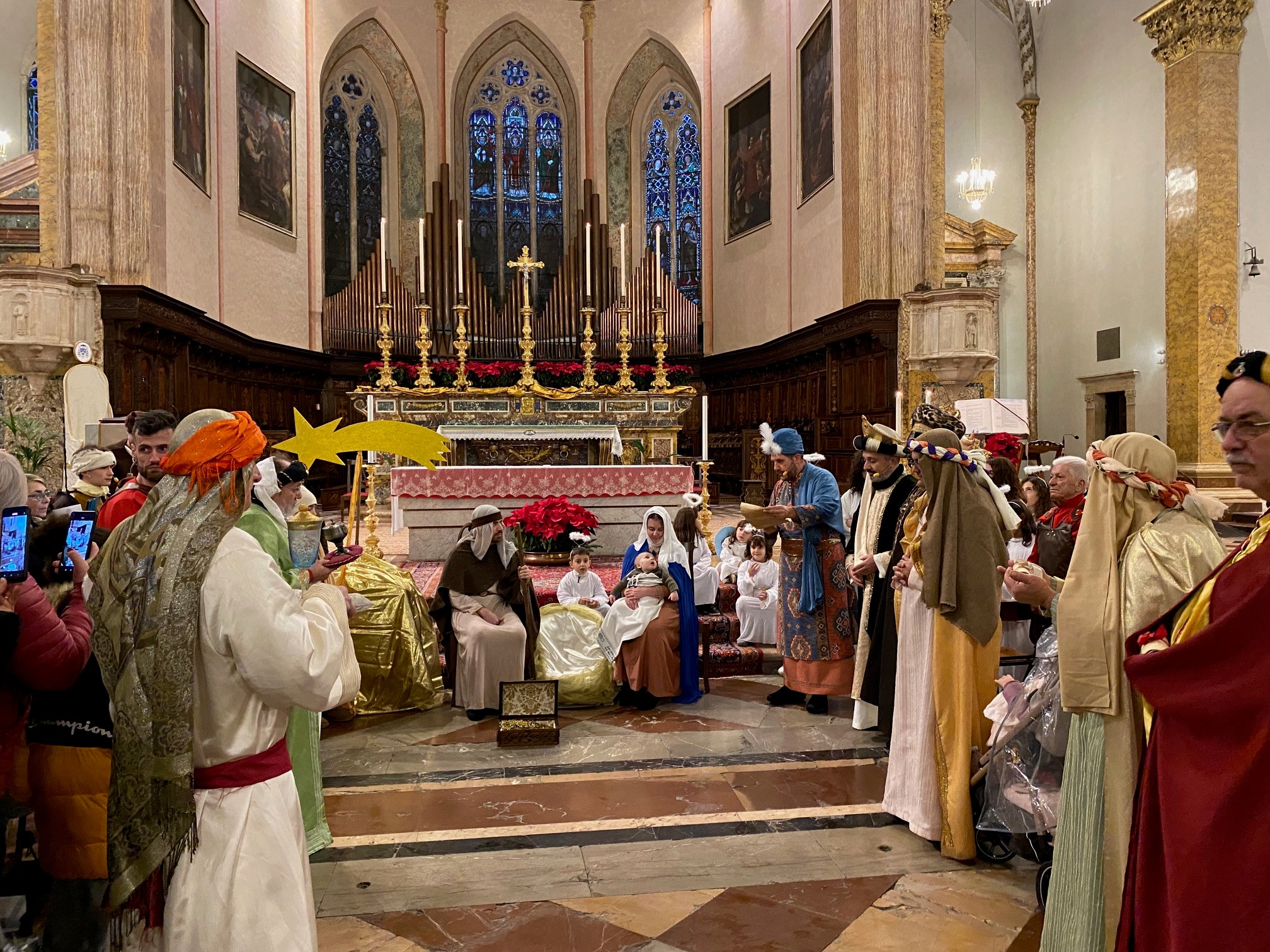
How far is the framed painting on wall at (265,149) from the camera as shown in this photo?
14.3 m

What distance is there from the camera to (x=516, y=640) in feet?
17.0

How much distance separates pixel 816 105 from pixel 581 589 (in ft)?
35.9

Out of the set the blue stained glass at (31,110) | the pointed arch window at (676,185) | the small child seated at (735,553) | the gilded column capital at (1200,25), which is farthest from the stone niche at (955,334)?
the blue stained glass at (31,110)

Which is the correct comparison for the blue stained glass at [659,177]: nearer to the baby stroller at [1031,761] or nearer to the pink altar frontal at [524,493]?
the pink altar frontal at [524,493]

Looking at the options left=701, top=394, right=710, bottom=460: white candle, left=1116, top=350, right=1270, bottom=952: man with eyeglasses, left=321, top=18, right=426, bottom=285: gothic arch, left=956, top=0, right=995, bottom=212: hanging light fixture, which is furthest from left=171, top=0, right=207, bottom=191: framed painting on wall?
left=956, top=0, right=995, bottom=212: hanging light fixture

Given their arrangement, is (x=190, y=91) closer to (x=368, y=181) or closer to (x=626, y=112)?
(x=368, y=181)

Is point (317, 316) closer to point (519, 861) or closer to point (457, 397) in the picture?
point (457, 397)

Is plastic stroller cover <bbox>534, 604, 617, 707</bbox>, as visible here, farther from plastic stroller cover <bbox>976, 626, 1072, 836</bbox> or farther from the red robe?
the red robe

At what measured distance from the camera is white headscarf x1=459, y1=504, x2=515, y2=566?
17.1 ft

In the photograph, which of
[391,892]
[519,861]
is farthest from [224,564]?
[519,861]

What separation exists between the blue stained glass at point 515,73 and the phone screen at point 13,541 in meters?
19.7

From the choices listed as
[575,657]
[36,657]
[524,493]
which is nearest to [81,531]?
[36,657]

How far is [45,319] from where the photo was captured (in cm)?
944

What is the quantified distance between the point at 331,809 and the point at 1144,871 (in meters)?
3.12
